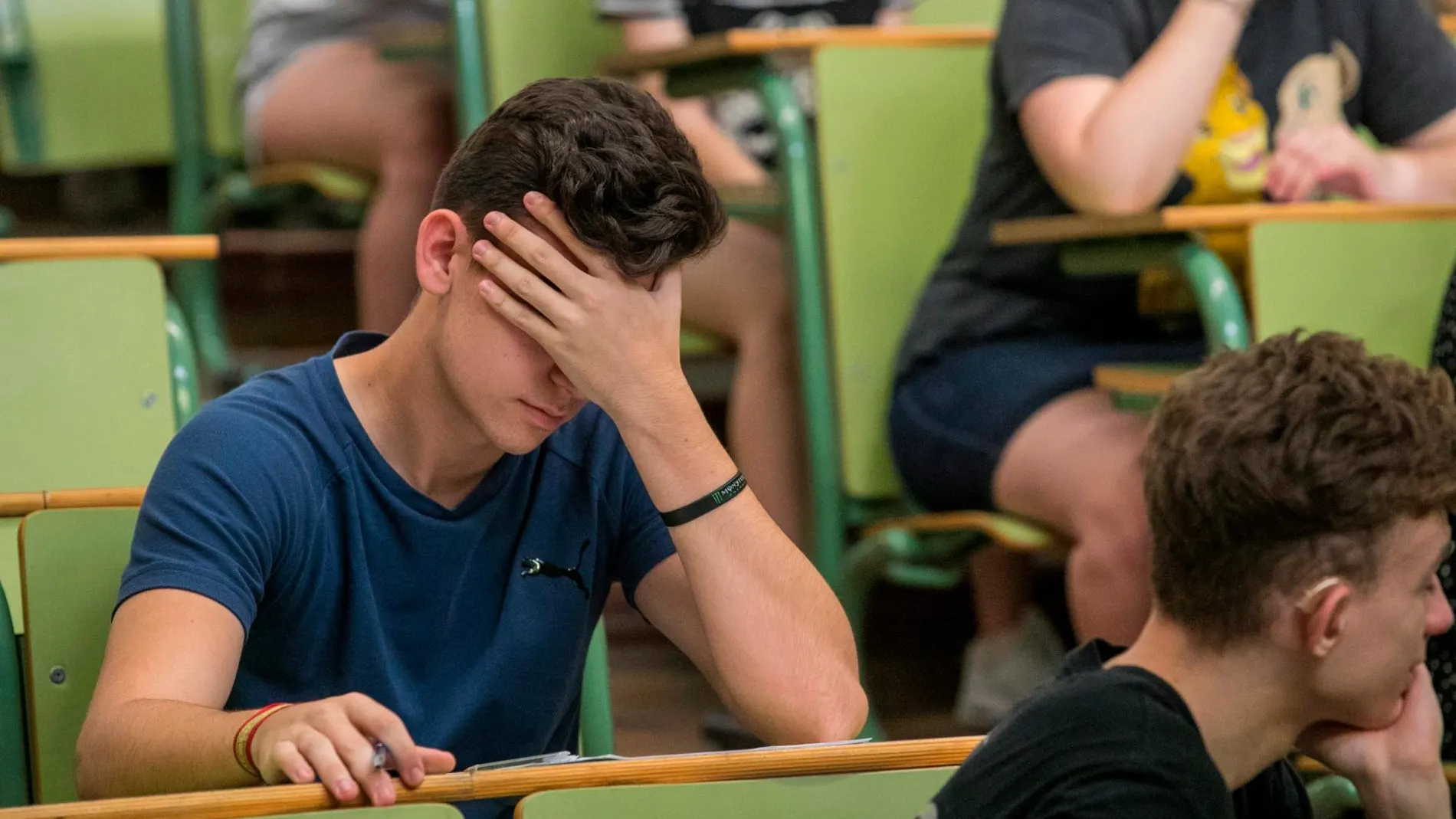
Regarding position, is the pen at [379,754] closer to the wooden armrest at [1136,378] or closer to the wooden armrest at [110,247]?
the wooden armrest at [110,247]

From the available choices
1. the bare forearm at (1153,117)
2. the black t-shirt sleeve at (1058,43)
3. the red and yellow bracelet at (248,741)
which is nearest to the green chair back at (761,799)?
the red and yellow bracelet at (248,741)

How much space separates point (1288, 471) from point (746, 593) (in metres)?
0.40

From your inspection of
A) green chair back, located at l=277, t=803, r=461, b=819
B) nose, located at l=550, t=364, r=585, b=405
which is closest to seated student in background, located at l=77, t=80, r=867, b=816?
nose, located at l=550, t=364, r=585, b=405

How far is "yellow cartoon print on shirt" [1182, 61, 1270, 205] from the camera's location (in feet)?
6.89

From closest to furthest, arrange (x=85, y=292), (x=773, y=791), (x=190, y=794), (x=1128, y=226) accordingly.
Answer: (x=190, y=794) < (x=773, y=791) < (x=85, y=292) < (x=1128, y=226)

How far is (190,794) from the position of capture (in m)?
0.89

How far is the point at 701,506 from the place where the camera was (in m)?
1.25

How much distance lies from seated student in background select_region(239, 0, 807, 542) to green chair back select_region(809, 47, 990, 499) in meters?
0.11

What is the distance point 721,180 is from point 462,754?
4.66ft

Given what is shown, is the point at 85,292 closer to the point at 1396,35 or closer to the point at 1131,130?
the point at 1131,130

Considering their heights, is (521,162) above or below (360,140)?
above

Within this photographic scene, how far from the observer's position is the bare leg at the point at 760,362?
2.37 metres

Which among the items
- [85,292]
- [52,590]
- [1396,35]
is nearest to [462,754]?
[52,590]

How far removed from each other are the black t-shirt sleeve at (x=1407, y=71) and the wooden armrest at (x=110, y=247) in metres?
1.42
